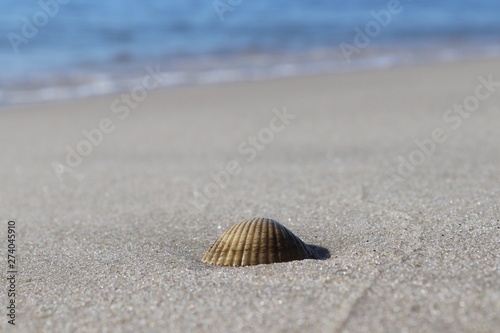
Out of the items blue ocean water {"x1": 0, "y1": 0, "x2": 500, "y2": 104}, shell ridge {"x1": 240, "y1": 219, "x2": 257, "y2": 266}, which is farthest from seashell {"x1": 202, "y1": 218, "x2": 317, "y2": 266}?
blue ocean water {"x1": 0, "y1": 0, "x2": 500, "y2": 104}

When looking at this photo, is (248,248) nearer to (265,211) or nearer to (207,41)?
(265,211)

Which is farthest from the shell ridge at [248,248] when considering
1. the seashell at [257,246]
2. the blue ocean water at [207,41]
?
the blue ocean water at [207,41]

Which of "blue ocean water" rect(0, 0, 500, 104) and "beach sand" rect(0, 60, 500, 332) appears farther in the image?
"blue ocean water" rect(0, 0, 500, 104)

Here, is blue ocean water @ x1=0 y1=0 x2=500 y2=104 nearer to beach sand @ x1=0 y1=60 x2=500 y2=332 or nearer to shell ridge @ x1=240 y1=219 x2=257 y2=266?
beach sand @ x1=0 y1=60 x2=500 y2=332

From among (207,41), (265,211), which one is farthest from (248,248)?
(207,41)

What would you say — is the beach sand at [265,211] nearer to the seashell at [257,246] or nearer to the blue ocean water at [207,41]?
the seashell at [257,246]
